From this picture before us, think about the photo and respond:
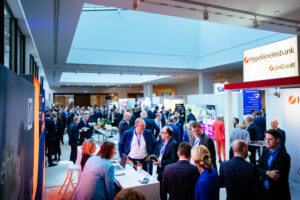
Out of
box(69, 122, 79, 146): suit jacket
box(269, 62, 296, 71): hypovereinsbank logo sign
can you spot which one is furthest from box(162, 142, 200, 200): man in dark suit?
box(69, 122, 79, 146): suit jacket

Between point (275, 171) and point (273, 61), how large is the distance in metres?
2.69

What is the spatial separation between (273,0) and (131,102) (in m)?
16.6

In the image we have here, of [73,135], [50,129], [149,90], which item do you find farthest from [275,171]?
[149,90]

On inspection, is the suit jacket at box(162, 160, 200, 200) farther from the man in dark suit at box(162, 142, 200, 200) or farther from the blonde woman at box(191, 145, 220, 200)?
the blonde woman at box(191, 145, 220, 200)

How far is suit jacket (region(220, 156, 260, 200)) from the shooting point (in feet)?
7.67

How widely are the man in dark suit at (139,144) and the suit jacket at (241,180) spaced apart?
1902 mm

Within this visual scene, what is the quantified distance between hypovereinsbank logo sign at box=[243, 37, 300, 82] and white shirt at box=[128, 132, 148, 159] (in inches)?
114

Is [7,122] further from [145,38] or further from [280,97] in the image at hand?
[145,38]

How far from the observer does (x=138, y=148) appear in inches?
161

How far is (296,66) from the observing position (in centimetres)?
404

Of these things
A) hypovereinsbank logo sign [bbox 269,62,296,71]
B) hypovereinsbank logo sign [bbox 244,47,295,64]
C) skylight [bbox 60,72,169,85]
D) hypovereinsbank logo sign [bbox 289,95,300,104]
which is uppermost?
skylight [bbox 60,72,169,85]

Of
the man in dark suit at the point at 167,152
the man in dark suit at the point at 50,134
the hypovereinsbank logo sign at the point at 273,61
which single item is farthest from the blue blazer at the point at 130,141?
the man in dark suit at the point at 50,134

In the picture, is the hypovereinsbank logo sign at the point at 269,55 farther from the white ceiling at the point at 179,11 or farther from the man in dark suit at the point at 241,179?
the man in dark suit at the point at 241,179

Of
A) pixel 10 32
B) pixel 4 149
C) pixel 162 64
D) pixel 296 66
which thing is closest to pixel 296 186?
pixel 296 66
